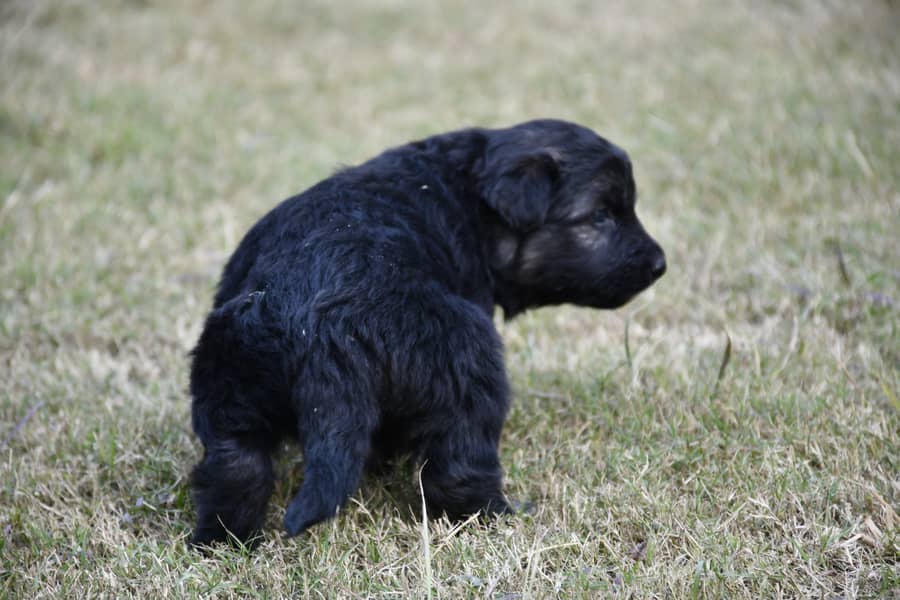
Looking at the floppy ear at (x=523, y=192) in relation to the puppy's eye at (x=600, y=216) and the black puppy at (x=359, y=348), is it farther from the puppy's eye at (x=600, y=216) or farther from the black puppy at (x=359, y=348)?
the puppy's eye at (x=600, y=216)

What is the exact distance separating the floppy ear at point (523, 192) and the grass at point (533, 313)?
0.87 meters

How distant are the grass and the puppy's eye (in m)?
0.72

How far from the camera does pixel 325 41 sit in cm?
948

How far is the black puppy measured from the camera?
2756mm

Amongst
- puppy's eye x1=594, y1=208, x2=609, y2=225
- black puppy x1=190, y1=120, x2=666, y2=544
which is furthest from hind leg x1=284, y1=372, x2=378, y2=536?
puppy's eye x1=594, y1=208, x2=609, y2=225

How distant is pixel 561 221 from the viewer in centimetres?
357

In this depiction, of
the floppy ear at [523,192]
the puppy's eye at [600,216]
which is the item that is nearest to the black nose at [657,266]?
the puppy's eye at [600,216]

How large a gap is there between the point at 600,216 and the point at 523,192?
15.4 inches

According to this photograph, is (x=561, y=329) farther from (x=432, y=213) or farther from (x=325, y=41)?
(x=325, y=41)

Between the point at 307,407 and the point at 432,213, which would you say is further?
the point at 432,213

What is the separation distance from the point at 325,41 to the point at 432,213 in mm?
6645

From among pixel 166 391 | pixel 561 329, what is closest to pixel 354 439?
pixel 166 391

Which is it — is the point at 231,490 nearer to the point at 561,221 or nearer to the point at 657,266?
the point at 561,221

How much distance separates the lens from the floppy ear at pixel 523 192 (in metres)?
3.42
